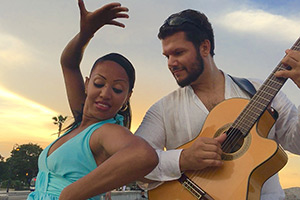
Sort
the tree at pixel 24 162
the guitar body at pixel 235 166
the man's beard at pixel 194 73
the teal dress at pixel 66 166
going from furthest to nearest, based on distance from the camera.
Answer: the tree at pixel 24 162 < the man's beard at pixel 194 73 < the guitar body at pixel 235 166 < the teal dress at pixel 66 166

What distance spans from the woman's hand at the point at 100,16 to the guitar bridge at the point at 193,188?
1398mm

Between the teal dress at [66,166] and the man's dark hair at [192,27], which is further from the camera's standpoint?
the man's dark hair at [192,27]

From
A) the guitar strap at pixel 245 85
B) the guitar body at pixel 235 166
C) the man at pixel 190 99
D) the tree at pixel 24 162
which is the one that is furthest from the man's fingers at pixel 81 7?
the tree at pixel 24 162

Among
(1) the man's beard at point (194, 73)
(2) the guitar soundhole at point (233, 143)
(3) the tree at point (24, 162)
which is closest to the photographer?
(2) the guitar soundhole at point (233, 143)

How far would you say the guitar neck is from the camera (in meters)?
2.89

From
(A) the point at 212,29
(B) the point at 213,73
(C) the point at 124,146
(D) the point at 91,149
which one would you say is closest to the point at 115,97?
(D) the point at 91,149

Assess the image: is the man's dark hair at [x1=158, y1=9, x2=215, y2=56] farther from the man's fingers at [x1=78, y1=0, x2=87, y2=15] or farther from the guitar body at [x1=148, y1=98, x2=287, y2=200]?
the man's fingers at [x1=78, y1=0, x2=87, y2=15]

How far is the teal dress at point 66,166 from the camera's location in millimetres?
1993

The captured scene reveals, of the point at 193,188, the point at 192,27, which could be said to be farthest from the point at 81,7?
the point at 193,188

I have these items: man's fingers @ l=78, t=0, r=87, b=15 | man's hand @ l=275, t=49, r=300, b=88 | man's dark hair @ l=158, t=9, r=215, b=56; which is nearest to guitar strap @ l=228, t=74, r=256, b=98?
man's dark hair @ l=158, t=9, r=215, b=56

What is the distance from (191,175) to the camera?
302 centimetres

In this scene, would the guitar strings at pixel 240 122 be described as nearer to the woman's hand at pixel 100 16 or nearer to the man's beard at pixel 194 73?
the man's beard at pixel 194 73

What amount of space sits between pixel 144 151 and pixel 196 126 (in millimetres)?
1693

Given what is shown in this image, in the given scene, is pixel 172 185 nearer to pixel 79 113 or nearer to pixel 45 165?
pixel 79 113
